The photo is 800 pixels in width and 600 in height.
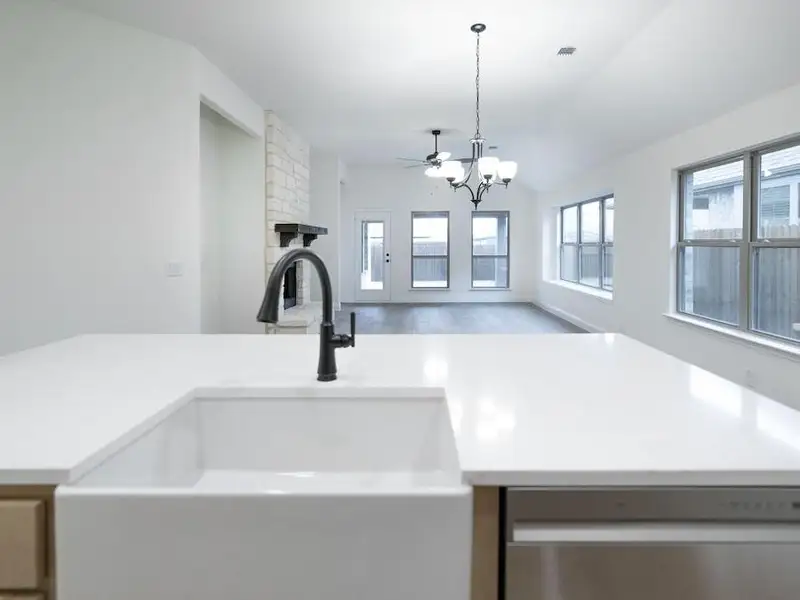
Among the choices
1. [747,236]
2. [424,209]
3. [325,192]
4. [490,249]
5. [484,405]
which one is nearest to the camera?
[484,405]

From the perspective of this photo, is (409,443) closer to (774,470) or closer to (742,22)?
(774,470)

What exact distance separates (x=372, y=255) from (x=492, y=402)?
10.7 m

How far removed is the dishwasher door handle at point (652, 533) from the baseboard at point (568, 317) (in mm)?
7052

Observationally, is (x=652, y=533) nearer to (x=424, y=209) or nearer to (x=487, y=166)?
(x=487, y=166)

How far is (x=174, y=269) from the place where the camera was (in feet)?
14.3

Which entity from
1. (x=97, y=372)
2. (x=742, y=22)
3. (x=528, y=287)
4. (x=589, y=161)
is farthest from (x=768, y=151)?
(x=528, y=287)

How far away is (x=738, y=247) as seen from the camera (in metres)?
4.49

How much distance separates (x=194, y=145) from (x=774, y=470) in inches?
174

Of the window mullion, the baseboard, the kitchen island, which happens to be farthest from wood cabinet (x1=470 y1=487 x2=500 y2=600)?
the baseboard

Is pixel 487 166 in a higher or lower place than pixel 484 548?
higher

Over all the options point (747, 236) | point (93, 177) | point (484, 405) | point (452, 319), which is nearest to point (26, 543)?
point (484, 405)

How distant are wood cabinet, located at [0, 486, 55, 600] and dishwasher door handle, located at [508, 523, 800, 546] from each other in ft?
2.21

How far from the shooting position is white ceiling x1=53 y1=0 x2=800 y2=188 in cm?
364

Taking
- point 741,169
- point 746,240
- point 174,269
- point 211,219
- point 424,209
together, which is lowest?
point 174,269
